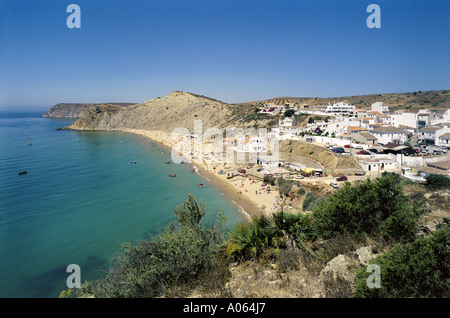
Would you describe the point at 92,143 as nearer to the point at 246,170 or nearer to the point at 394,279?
the point at 246,170

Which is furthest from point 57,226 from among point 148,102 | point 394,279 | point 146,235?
point 148,102

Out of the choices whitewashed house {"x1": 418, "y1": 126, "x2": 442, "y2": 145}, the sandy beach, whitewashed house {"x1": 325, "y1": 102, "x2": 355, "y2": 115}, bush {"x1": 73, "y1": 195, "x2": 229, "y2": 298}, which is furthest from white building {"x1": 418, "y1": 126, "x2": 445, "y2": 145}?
bush {"x1": 73, "y1": 195, "x2": 229, "y2": 298}

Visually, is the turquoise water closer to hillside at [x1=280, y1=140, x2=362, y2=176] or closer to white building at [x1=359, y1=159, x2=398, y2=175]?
hillside at [x1=280, y1=140, x2=362, y2=176]

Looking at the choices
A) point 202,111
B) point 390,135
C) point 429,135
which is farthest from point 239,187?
point 202,111

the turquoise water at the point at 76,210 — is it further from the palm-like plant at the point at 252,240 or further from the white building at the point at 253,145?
the palm-like plant at the point at 252,240
